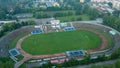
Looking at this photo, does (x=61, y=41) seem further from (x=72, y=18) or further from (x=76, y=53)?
(x=72, y=18)

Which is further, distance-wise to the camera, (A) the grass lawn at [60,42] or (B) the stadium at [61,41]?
(A) the grass lawn at [60,42]

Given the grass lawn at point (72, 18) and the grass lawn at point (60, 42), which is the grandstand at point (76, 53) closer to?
the grass lawn at point (60, 42)

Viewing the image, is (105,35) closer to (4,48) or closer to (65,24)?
(65,24)

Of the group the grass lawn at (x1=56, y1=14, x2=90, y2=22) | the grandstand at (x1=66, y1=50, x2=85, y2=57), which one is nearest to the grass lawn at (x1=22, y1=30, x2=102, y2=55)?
the grandstand at (x1=66, y1=50, x2=85, y2=57)

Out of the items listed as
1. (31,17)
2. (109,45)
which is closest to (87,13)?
(31,17)

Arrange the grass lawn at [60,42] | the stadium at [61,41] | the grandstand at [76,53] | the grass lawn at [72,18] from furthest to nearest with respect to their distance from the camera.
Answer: the grass lawn at [72,18] → the grass lawn at [60,42] → the stadium at [61,41] → the grandstand at [76,53]

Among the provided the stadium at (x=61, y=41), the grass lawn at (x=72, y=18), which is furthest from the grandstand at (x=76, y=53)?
the grass lawn at (x=72, y=18)

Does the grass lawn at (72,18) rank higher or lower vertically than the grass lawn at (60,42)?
higher

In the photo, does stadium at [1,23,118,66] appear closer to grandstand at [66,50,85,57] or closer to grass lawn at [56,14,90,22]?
grandstand at [66,50,85,57]
